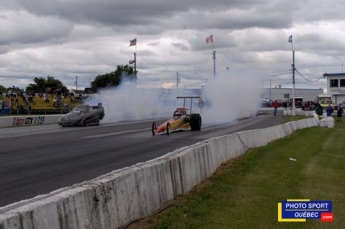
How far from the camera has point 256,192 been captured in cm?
1066

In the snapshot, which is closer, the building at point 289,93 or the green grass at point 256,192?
the green grass at point 256,192

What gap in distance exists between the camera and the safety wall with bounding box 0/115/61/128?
121 feet

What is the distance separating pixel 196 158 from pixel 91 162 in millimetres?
4599

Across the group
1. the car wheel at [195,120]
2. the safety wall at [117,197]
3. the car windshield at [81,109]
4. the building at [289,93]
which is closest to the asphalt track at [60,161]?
the safety wall at [117,197]

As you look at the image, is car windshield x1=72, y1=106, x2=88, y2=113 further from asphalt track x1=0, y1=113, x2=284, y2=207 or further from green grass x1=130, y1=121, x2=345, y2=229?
green grass x1=130, y1=121, x2=345, y2=229

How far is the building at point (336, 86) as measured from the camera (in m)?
88.4

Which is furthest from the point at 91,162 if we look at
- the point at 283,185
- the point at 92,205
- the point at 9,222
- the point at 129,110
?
the point at 129,110

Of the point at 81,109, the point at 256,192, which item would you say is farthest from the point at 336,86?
the point at 256,192

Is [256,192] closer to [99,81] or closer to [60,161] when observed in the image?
[60,161]

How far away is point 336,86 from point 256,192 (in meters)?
83.5

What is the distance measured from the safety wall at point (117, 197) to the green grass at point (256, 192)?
24 centimetres

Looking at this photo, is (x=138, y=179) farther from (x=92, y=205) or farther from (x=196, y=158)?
(x=196, y=158)

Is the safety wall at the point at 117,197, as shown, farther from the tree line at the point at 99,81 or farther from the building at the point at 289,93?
the building at the point at 289,93

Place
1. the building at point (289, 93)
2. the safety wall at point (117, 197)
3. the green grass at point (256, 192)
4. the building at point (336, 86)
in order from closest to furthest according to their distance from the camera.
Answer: the safety wall at point (117, 197)
the green grass at point (256, 192)
the building at point (336, 86)
the building at point (289, 93)
